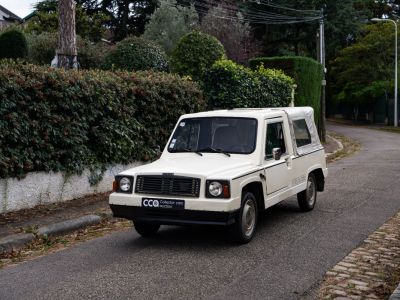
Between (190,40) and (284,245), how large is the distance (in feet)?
39.1

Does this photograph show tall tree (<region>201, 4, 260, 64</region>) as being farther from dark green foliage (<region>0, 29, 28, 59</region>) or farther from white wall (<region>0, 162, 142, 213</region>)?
white wall (<region>0, 162, 142, 213</region>)

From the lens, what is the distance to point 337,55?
180 ft

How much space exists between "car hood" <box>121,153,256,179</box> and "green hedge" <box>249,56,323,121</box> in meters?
14.2

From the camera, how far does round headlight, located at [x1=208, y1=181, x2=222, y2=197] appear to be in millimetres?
7152

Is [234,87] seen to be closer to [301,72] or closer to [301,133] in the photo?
[301,133]

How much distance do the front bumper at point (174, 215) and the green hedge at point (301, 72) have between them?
1526 cm

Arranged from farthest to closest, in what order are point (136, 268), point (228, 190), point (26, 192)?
1. point (26, 192)
2. point (228, 190)
3. point (136, 268)

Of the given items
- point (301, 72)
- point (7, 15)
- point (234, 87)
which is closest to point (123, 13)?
point (7, 15)

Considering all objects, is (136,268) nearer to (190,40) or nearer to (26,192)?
(26,192)

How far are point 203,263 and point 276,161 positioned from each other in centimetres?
246

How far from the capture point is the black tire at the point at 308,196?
991cm

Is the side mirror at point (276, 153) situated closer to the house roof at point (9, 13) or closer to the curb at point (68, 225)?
the curb at point (68, 225)

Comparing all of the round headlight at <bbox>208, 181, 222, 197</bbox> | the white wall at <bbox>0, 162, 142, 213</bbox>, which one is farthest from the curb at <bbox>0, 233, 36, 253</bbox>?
the round headlight at <bbox>208, 181, 222, 197</bbox>

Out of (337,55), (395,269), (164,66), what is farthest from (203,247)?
(337,55)
